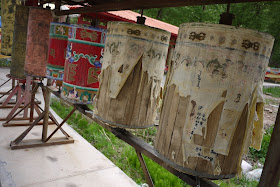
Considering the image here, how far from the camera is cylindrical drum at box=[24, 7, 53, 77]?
284 centimetres

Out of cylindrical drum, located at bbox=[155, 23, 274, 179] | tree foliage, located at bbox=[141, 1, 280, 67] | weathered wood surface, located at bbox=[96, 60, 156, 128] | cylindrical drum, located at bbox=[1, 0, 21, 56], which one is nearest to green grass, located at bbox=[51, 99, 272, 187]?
cylindrical drum, located at bbox=[1, 0, 21, 56]

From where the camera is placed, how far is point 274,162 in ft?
3.14

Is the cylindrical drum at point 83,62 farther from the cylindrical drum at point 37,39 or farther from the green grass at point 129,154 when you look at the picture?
the green grass at point 129,154

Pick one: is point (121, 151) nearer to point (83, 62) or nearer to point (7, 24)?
point (83, 62)

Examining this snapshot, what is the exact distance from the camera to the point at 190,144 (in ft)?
3.57

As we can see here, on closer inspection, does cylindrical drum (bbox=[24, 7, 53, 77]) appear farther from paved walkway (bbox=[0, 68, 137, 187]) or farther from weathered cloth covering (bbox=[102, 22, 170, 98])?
weathered cloth covering (bbox=[102, 22, 170, 98])

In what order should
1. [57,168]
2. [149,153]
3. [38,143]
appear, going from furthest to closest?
[38,143], [57,168], [149,153]

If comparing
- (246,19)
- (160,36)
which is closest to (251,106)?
(160,36)

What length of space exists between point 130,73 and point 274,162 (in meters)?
0.91

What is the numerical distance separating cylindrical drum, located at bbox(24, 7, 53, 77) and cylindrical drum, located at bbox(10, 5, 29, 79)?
3.16ft

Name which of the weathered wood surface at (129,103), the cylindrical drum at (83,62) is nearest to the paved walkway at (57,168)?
the cylindrical drum at (83,62)

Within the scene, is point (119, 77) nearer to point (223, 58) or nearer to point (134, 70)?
point (134, 70)

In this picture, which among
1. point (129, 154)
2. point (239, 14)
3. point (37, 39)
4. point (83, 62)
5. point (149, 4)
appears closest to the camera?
point (149, 4)

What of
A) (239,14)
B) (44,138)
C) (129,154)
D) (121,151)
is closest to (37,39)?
(44,138)
